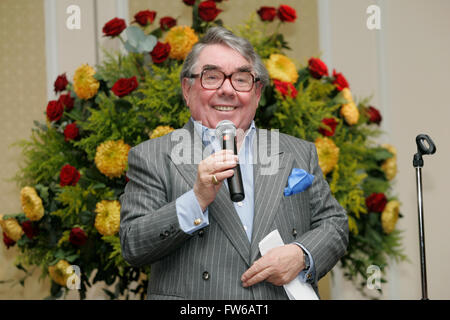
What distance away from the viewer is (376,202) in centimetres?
329

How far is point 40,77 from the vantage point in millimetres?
3621

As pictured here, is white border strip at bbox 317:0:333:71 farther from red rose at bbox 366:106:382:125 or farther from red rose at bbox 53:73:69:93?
red rose at bbox 53:73:69:93

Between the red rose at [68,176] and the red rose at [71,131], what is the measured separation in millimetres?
191

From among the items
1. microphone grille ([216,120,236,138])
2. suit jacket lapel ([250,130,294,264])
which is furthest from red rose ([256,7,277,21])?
microphone grille ([216,120,236,138])

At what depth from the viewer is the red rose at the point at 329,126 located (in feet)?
10.1

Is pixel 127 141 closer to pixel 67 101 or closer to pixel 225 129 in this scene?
pixel 67 101

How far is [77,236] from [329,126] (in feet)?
5.33

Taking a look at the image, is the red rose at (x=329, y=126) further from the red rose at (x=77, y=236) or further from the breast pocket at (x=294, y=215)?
the red rose at (x=77, y=236)

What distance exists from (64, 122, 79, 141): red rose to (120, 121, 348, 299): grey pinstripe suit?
1.20 metres

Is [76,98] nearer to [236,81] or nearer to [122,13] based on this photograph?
[122,13]

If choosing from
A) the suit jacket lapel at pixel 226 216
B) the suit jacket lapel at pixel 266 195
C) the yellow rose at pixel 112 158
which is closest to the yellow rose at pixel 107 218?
the yellow rose at pixel 112 158

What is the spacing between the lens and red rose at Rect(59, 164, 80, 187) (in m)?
2.89
